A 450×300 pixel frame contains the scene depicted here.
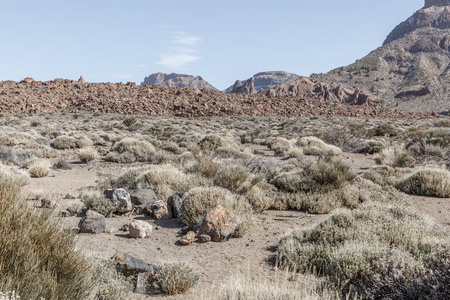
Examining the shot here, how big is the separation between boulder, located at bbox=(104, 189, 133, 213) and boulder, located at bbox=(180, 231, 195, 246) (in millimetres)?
2247

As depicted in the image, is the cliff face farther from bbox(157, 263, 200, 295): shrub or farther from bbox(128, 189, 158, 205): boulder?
bbox(157, 263, 200, 295): shrub

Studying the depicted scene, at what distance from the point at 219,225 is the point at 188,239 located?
66cm

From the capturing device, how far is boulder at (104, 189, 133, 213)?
7.18 metres

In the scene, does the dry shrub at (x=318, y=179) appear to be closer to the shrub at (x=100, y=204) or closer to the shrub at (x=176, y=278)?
the shrub at (x=100, y=204)

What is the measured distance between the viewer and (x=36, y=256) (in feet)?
6.91

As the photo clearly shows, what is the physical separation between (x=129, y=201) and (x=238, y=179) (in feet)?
9.69

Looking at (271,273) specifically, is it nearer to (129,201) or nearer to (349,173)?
(129,201)

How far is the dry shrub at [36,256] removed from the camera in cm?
197

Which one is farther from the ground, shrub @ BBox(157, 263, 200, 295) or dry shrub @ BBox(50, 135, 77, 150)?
dry shrub @ BBox(50, 135, 77, 150)

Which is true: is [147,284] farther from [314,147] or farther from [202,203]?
[314,147]

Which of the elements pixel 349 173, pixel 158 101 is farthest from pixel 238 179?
pixel 158 101

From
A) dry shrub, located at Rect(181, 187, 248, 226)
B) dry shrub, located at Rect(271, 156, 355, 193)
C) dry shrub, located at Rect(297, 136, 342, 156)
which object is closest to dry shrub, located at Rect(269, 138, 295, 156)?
dry shrub, located at Rect(297, 136, 342, 156)

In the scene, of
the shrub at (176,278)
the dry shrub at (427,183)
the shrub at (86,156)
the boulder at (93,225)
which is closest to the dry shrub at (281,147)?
the dry shrub at (427,183)

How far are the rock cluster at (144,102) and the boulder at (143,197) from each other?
144 ft
